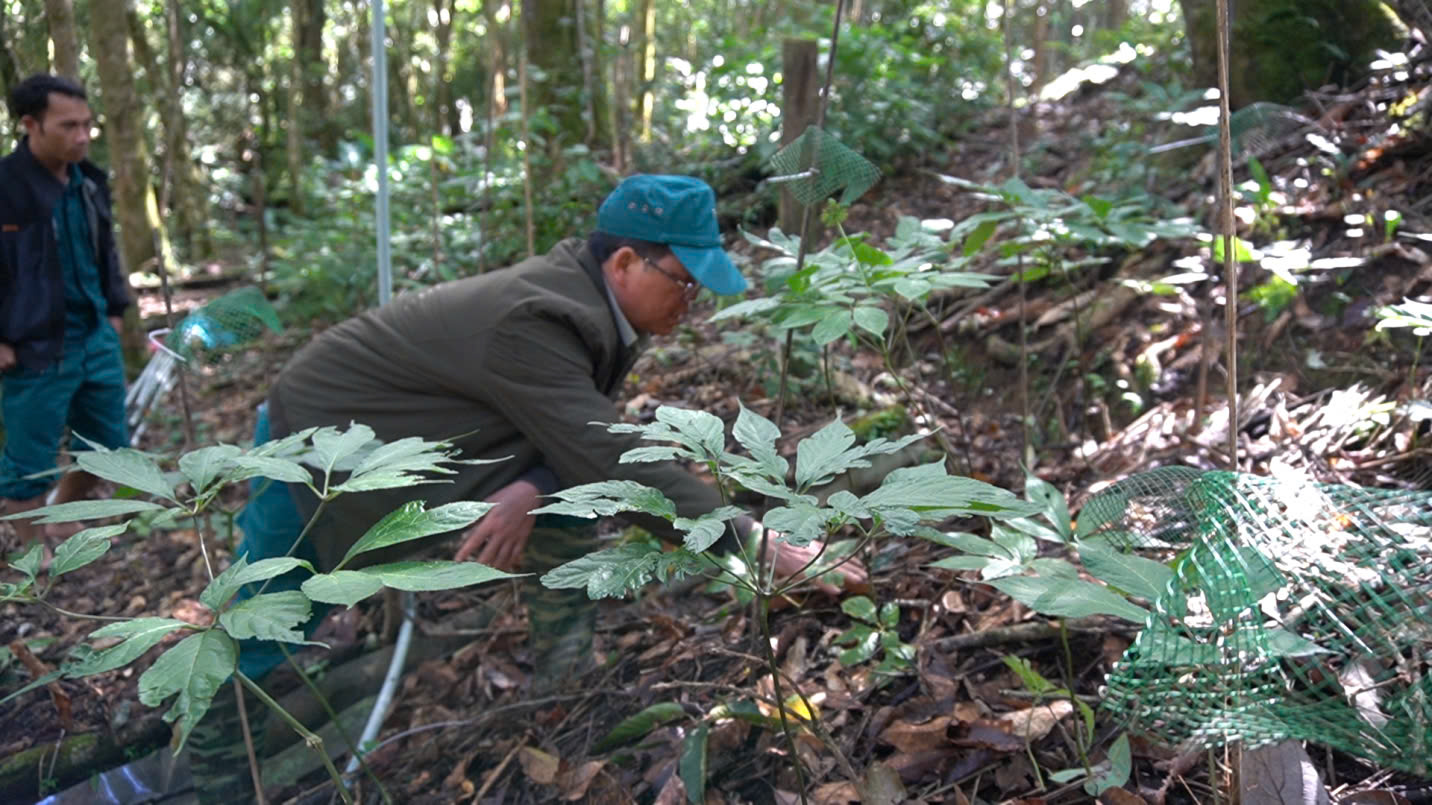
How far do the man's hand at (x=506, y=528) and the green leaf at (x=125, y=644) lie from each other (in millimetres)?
1328

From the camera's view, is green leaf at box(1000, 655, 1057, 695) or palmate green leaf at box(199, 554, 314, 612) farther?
green leaf at box(1000, 655, 1057, 695)

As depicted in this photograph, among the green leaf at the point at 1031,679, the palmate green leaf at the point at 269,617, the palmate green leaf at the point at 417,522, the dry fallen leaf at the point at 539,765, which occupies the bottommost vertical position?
the dry fallen leaf at the point at 539,765

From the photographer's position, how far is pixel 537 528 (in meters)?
2.88

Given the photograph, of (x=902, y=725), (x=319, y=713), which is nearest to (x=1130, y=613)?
(x=902, y=725)

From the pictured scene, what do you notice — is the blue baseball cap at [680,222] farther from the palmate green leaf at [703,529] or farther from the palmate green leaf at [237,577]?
the palmate green leaf at [237,577]

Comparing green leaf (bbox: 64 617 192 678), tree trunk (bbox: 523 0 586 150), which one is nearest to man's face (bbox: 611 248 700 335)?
green leaf (bbox: 64 617 192 678)

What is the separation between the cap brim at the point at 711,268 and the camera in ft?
8.09

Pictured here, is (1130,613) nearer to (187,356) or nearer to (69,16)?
(187,356)

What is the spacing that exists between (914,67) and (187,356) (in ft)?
18.9

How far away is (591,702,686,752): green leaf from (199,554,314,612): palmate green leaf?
4.22 feet

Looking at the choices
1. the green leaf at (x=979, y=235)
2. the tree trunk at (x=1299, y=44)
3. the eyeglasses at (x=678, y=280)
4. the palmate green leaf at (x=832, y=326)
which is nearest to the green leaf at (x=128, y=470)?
the palmate green leaf at (x=832, y=326)

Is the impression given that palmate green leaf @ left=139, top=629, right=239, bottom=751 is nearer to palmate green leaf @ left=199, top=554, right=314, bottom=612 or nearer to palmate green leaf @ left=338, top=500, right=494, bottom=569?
palmate green leaf @ left=199, top=554, right=314, bottom=612

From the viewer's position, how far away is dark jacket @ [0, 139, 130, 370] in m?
3.79

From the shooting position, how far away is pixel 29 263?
386cm
